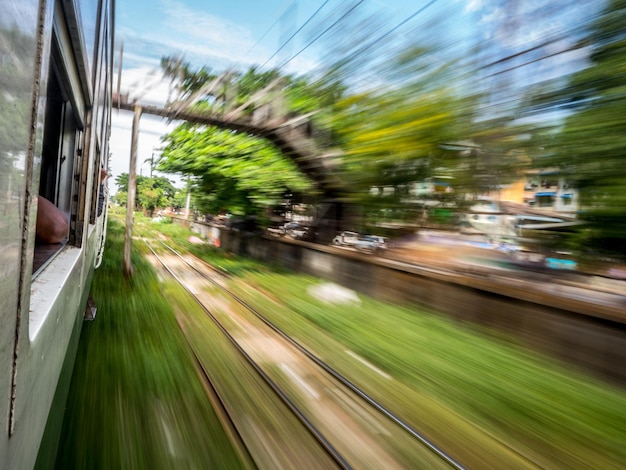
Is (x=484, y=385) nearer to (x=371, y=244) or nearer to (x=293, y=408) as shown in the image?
(x=293, y=408)

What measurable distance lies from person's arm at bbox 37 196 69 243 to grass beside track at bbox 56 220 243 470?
4.34 feet

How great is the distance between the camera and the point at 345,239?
9.96m

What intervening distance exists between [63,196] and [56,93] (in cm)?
81

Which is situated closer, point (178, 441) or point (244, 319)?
point (178, 441)

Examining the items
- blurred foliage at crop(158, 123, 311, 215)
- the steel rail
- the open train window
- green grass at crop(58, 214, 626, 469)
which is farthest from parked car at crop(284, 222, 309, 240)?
the open train window

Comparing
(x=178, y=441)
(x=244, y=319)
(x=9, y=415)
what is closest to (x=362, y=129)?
(x=244, y=319)

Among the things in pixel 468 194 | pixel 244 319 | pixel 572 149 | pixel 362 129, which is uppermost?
pixel 362 129

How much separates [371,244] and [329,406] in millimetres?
5854

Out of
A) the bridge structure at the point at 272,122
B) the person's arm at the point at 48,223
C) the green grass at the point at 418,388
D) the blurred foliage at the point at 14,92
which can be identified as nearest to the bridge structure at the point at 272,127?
the bridge structure at the point at 272,122

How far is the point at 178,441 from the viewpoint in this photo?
2.73m

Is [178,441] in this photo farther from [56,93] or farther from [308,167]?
[308,167]

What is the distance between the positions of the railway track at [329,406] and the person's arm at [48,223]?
1.84 m

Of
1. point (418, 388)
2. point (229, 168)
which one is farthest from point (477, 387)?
point (229, 168)

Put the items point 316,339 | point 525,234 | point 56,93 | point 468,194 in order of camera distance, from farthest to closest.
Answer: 1. point 468,194
2. point 525,234
3. point 316,339
4. point 56,93
